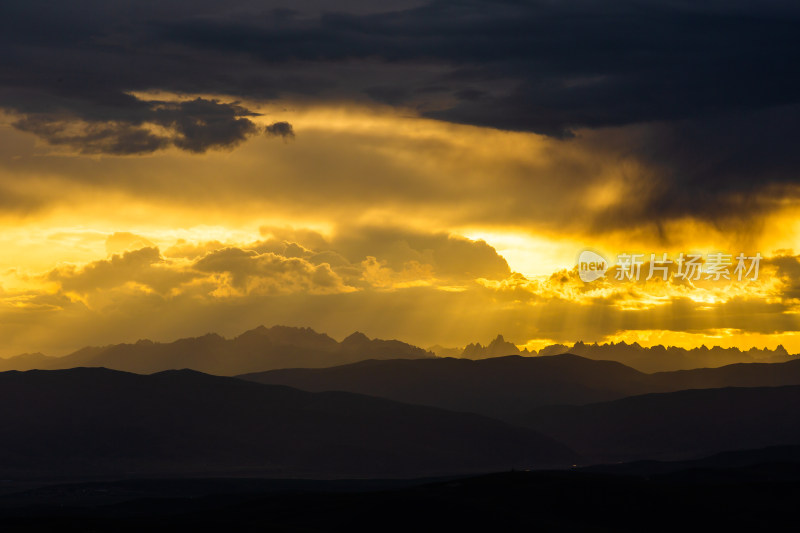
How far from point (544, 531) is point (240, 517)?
59123 mm

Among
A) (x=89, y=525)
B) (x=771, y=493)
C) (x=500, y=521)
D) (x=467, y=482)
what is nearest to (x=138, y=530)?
(x=89, y=525)

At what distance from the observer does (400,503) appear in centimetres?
16850

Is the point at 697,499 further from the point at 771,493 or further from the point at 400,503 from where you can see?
the point at 400,503

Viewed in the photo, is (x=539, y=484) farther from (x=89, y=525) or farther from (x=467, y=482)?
(x=89, y=525)

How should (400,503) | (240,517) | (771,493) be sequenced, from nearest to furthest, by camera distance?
(400,503) < (240,517) < (771,493)

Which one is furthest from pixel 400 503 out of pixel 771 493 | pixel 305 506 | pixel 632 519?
pixel 771 493

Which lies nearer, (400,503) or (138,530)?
(138,530)

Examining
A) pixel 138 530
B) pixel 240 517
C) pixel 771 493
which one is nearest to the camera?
pixel 138 530

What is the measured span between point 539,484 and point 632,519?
22694 millimetres

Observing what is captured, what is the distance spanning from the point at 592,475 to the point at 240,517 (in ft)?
223

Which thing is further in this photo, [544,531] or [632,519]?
[632,519]

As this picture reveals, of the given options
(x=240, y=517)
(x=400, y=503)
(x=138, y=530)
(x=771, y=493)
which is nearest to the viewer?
(x=138, y=530)

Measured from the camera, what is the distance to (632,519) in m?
170

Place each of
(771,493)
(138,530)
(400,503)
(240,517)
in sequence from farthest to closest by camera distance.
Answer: (771,493) → (240,517) → (400,503) → (138,530)
